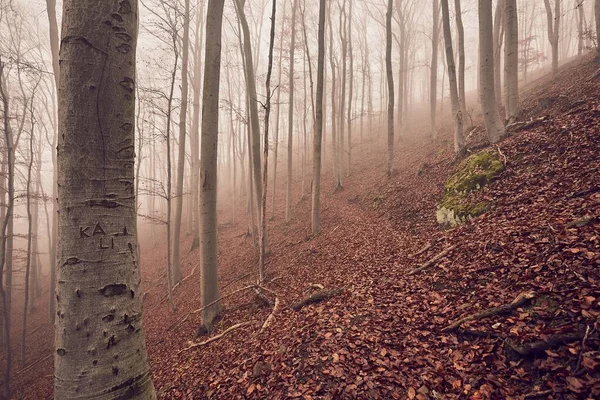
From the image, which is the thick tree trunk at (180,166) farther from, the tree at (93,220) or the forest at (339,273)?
the tree at (93,220)

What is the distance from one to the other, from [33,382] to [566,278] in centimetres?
1385

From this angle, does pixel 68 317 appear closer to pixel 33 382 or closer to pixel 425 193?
pixel 425 193

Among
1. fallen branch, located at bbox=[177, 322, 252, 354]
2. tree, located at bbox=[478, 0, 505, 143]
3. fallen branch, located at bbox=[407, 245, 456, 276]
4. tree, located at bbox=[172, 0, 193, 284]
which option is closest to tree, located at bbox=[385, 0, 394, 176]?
tree, located at bbox=[478, 0, 505, 143]

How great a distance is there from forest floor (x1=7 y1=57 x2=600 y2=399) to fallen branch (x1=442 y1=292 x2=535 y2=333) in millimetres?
23

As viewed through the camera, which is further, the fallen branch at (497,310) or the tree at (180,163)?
the tree at (180,163)

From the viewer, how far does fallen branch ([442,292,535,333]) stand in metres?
3.40

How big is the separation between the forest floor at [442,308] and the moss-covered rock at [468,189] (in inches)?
11.5

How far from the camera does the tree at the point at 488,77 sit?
8.51 meters

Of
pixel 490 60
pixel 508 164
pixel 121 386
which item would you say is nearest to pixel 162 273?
pixel 121 386

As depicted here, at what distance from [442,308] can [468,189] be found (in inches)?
175

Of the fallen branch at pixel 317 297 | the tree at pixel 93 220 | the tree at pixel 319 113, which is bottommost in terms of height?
the fallen branch at pixel 317 297

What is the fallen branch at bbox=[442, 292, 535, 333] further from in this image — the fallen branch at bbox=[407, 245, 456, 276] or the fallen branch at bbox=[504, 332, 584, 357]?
the fallen branch at bbox=[407, 245, 456, 276]

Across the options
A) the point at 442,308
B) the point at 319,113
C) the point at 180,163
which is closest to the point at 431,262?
the point at 442,308

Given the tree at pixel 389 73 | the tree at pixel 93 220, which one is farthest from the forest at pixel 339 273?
the tree at pixel 389 73
